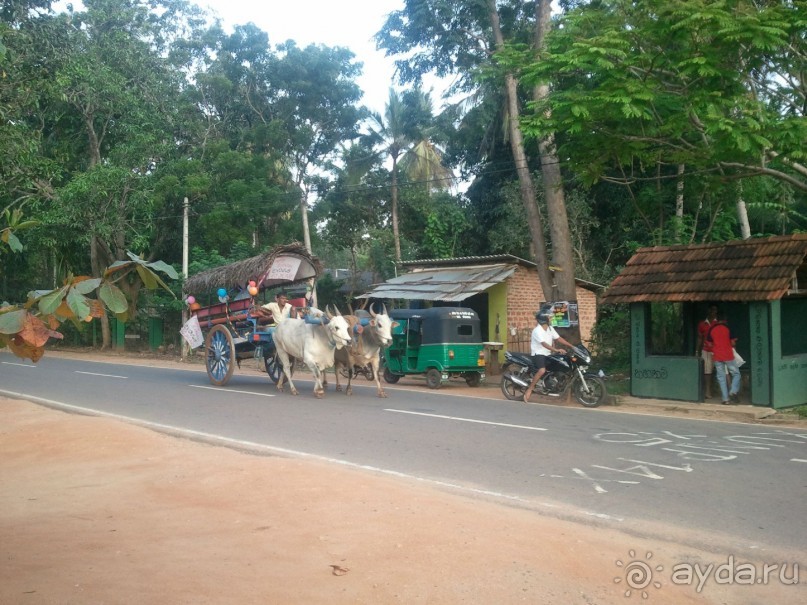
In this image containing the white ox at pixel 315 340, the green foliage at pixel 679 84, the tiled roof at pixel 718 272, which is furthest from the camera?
the white ox at pixel 315 340

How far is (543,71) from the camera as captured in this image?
555 inches

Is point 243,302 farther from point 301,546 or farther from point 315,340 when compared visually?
point 301,546

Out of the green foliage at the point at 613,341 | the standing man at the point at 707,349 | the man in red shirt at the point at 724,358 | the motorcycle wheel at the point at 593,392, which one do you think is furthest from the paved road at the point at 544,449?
the green foliage at the point at 613,341

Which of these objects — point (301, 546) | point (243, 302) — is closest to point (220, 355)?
point (243, 302)

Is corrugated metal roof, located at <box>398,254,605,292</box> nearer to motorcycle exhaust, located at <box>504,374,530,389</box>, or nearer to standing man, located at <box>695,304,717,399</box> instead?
standing man, located at <box>695,304,717,399</box>

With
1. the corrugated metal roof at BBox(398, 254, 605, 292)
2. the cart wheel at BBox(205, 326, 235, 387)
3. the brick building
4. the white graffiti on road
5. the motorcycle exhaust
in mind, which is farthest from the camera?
the corrugated metal roof at BBox(398, 254, 605, 292)

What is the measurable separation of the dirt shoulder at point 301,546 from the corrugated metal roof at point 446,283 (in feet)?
44.9

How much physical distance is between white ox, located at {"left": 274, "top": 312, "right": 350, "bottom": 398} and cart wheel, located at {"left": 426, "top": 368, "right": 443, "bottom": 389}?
120 inches

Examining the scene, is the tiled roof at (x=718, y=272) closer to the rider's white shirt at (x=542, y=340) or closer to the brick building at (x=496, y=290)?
the rider's white shirt at (x=542, y=340)

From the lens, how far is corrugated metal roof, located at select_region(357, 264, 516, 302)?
22.1m

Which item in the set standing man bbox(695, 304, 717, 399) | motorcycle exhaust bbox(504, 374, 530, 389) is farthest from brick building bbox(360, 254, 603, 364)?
standing man bbox(695, 304, 717, 399)

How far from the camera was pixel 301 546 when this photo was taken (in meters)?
5.80

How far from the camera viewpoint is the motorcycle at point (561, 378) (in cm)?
1485

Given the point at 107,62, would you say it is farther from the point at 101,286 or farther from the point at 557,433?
the point at 101,286
